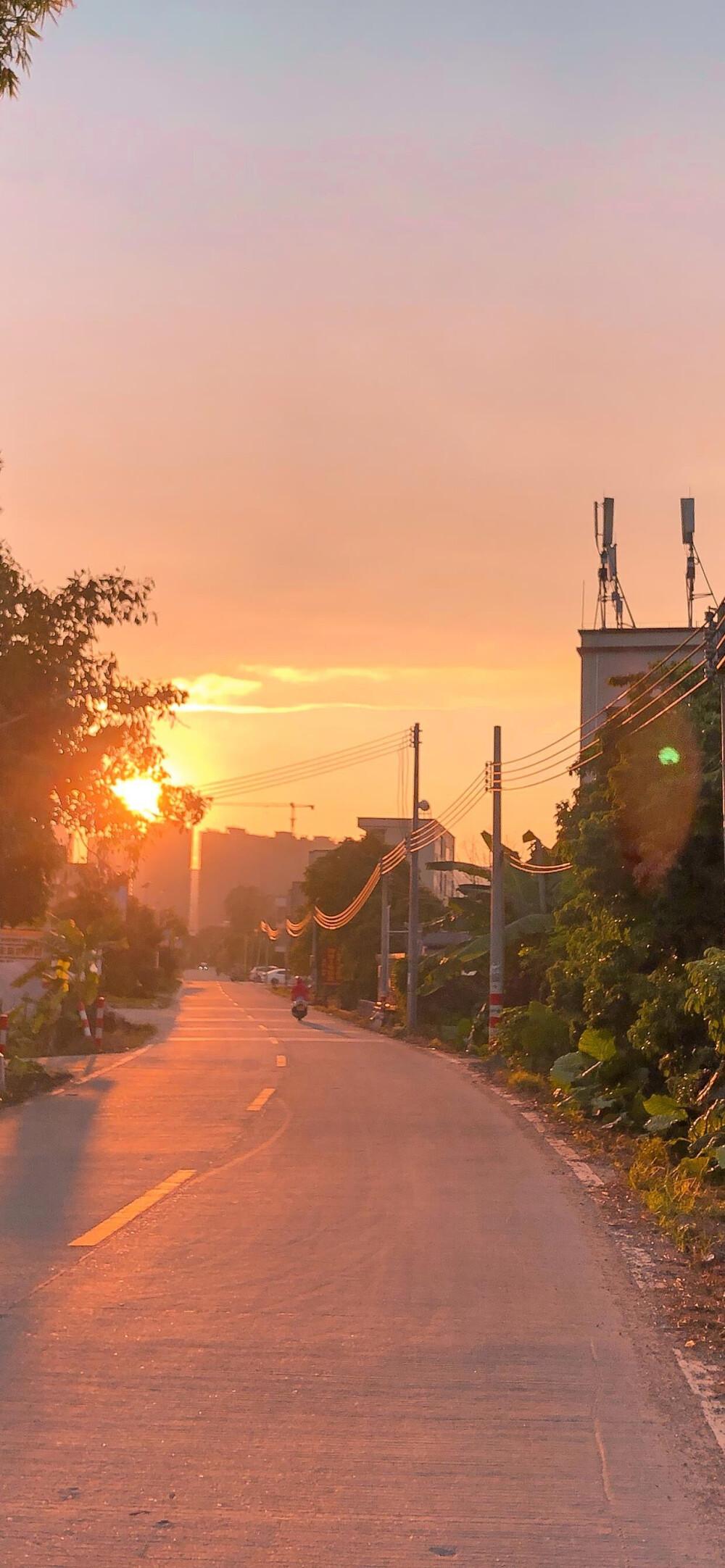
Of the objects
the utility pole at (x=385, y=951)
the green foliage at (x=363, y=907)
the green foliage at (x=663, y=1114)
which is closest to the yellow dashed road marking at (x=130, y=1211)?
the green foliage at (x=663, y=1114)

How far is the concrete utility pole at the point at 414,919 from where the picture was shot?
47.5m

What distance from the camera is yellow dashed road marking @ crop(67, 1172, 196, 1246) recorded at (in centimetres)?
993

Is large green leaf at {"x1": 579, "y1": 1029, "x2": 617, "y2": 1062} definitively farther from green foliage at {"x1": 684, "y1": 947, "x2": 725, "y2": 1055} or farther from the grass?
the grass

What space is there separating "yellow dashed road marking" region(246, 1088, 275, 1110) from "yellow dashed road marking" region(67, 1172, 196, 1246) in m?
6.37

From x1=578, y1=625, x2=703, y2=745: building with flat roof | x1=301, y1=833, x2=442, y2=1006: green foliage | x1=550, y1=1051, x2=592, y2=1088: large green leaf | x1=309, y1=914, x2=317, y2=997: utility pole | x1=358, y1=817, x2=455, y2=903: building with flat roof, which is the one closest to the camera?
x1=550, y1=1051, x2=592, y2=1088: large green leaf

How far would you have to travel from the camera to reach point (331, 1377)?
22.2ft

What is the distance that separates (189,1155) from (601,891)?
7.74 m

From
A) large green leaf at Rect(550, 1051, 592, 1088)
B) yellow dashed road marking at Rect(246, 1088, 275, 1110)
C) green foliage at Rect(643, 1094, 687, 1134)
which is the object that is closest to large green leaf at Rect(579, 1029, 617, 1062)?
large green leaf at Rect(550, 1051, 592, 1088)

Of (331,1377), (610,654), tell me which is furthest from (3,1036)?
(610,654)

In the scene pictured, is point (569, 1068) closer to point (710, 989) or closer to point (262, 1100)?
point (262, 1100)

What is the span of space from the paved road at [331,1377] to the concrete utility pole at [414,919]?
33383 mm

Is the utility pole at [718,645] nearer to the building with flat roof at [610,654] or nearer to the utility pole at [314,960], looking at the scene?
the building with flat roof at [610,654]

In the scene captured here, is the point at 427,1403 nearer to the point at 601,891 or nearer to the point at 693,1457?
the point at 693,1457

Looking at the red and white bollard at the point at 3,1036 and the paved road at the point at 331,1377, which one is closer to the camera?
the paved road at the point at 331,1377
